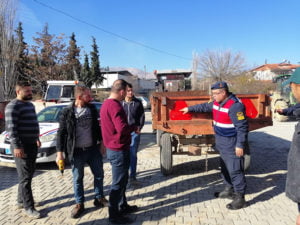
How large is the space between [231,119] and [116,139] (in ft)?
5.24

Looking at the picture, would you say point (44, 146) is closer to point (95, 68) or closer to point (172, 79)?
point (172, 79)

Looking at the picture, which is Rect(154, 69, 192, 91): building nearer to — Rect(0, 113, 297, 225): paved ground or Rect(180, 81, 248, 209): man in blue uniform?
Rect(0, 113, 297, 225): paved ground

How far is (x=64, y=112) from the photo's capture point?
10.9 ft

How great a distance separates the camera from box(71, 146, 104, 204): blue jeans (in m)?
3.37

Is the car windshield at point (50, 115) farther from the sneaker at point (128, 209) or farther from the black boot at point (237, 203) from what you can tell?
the black boot at point (237, 203)

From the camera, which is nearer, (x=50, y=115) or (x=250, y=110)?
(x=250, y=110)

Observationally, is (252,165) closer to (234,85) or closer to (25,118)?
(25,118)

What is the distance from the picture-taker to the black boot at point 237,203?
11.6ft

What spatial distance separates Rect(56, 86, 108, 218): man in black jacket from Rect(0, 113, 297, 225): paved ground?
560 mm

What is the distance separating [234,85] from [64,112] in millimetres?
26577

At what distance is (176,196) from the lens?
4.05 metres

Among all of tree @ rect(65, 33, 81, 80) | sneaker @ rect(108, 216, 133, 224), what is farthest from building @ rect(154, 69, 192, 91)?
tree @ rect(65, 33, 81, 80)

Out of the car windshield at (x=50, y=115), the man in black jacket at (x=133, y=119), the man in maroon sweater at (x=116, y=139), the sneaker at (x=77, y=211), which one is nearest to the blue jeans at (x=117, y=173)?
the man in maroon sweater at (x=116, y=139)

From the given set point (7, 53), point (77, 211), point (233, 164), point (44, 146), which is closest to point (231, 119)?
point (233, 164)
